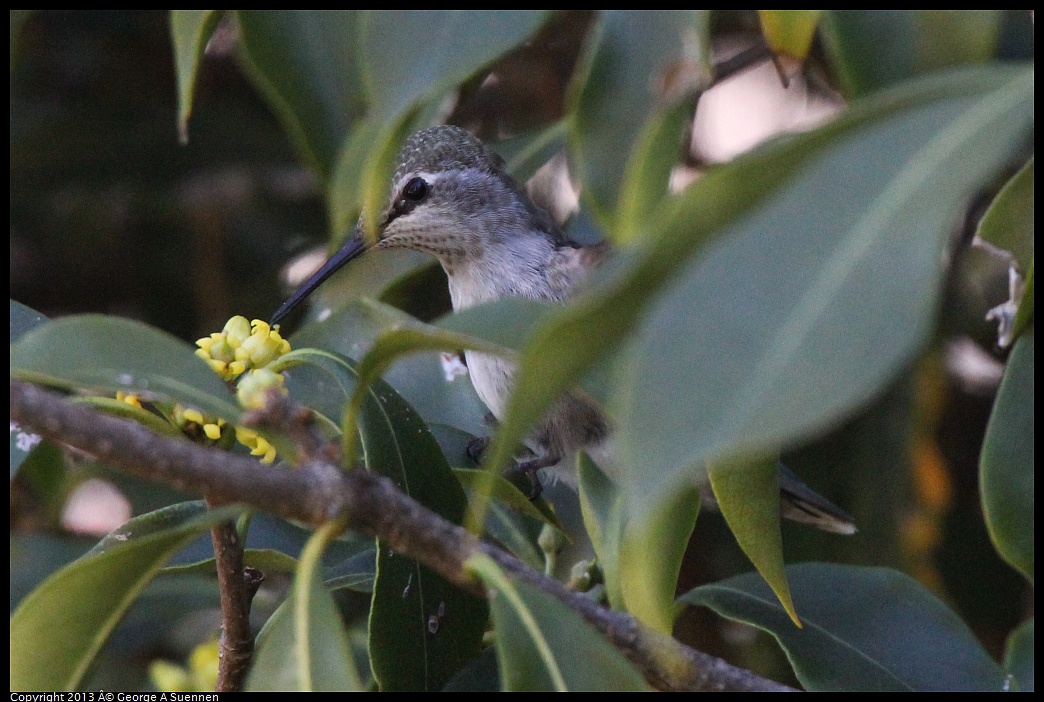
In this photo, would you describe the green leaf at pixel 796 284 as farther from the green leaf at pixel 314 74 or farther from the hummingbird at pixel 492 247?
the hummingbird at pixel 492 247

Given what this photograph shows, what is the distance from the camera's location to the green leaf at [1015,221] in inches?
51.2

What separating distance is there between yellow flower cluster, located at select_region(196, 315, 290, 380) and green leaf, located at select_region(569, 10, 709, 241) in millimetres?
566

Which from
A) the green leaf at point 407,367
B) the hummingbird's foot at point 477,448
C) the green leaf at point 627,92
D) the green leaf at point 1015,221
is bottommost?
the hummingbird's foot at point 477,448

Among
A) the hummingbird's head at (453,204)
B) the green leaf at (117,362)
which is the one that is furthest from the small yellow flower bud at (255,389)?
the hummingbird's head at (453,204)

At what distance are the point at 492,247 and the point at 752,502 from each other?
63.0 inches

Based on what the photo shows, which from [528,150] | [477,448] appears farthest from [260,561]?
[528,150]

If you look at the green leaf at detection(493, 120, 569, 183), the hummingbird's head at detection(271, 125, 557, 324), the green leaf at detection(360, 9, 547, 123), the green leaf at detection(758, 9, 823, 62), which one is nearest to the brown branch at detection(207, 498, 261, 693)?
the green leaf at detection(360, 9, 547, 123)

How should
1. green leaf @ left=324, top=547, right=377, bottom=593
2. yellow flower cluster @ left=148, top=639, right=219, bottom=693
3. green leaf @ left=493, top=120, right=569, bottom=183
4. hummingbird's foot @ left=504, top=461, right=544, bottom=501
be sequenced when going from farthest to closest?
1. green leaf @ left=493, top=120, right=569, bottom=183
2. hummingbird's foot @ left=504, top=461, right=544, bottom=501
3. yellow flower cluster @ left=148, top=639, right=219, bottom=693
4. green leaf @ left=324, top=547, right=377, bottom=593

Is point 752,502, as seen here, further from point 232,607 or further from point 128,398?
point 128,398

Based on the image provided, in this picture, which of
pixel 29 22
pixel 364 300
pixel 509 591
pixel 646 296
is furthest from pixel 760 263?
pixel 29 22

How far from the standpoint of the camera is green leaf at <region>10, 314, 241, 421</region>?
1.04m

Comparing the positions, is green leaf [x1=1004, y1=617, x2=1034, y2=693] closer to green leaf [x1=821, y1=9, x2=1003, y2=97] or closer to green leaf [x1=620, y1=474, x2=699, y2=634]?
green leaf [x1=620, y1=474, x2=699, y2=634]

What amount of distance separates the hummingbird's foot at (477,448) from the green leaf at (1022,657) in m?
0.91
